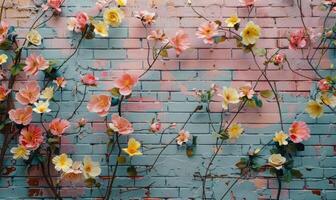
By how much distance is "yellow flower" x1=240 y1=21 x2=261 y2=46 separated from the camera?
2.80m

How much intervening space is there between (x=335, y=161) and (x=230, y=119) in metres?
0.71

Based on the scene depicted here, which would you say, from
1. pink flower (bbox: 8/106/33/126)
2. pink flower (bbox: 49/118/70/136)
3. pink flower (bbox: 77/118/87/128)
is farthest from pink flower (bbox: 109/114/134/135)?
pink flower (bbox: 8/106/33/126)

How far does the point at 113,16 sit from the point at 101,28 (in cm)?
10

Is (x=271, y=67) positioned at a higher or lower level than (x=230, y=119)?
higher

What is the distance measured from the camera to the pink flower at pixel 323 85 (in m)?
2.79

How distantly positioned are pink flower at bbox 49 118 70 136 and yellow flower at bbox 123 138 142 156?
1.26ft

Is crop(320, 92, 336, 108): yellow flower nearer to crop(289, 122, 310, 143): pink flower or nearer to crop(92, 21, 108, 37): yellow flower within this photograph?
crop(289, 122, 310, 143): pink flower

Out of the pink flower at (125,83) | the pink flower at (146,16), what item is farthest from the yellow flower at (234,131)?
the pink flower at (146,16)

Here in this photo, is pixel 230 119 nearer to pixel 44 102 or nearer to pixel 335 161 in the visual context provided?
pixel 335 161

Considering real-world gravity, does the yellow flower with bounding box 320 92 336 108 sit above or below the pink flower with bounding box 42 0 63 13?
below

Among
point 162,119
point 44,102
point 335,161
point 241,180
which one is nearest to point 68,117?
point 44,102

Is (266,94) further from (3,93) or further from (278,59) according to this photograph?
(3,93)

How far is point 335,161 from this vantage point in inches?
113

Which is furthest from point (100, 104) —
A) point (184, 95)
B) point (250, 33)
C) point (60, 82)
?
point (250, 33)
